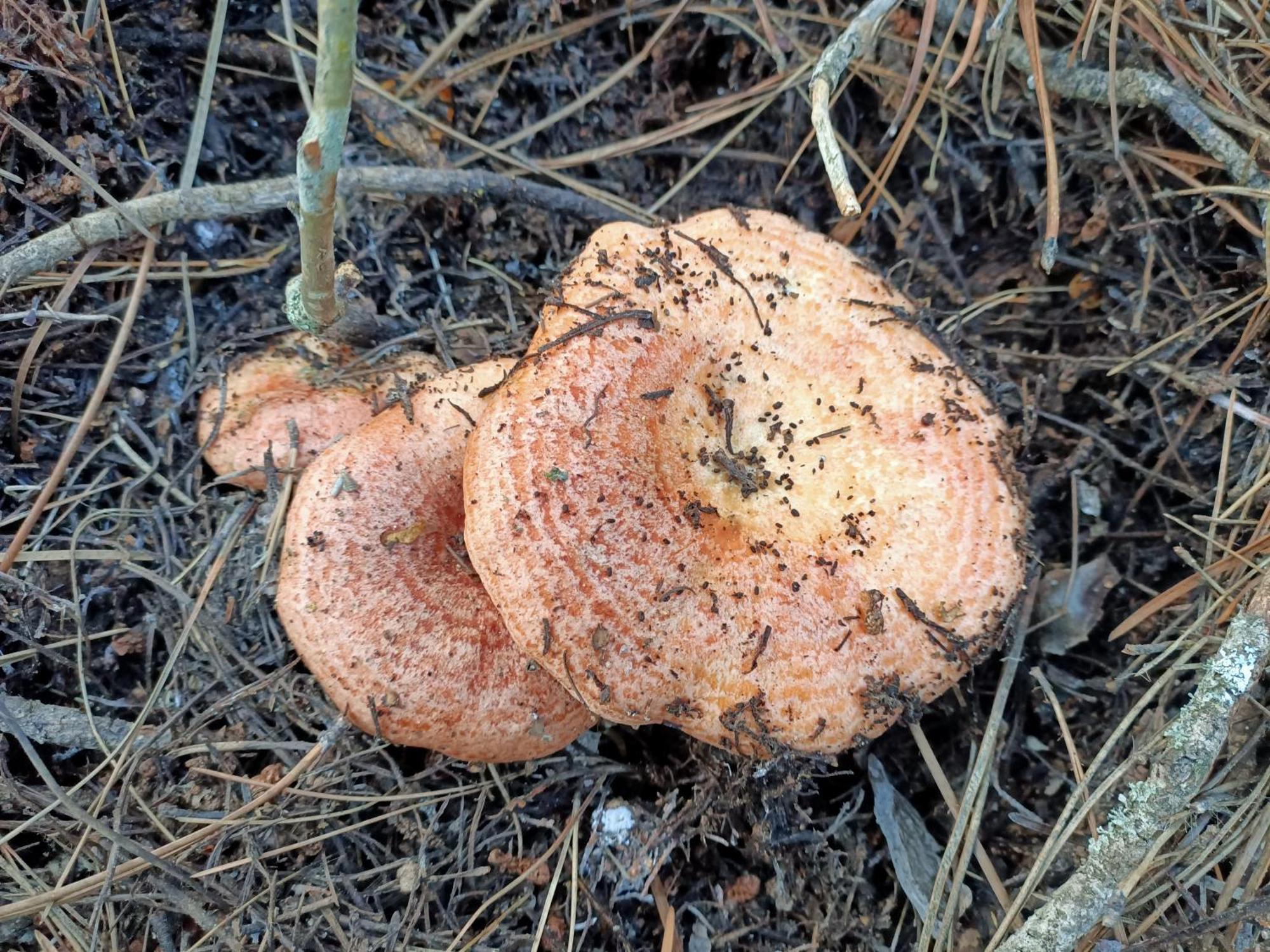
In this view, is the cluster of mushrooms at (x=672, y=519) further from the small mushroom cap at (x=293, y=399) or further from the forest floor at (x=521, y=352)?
the forest floor at (x=521, y=352)

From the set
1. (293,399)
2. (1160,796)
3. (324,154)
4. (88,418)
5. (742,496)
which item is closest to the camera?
(324,154)

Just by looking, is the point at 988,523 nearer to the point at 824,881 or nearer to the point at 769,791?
the point at 769,791

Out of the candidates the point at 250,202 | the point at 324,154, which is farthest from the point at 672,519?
the point at 250,202

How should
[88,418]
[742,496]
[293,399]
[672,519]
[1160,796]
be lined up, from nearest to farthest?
[1160,796]
[672,519]
[742,496]
[88,418]
[293,399]

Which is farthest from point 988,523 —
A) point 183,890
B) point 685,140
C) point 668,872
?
point 183,890

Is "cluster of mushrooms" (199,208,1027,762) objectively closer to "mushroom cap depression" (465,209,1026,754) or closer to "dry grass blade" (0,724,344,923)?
"mushroom cap depression" (465,209,1026,754)

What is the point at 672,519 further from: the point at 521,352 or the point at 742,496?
the point at 521,352
